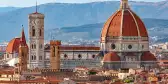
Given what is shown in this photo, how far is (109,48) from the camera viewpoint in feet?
436

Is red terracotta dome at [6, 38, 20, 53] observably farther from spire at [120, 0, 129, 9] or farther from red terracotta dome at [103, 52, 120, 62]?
red terracotta dome at [103, 52, 120, 62]

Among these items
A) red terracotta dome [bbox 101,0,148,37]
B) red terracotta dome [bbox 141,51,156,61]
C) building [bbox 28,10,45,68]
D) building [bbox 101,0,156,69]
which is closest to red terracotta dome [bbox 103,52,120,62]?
building [bbox 101,0,156,69]

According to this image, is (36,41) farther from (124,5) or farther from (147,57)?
(147,57)

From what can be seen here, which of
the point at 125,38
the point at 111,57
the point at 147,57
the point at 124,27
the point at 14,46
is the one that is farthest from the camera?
the point at 14,46

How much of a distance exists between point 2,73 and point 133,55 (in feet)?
111

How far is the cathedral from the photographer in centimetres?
12925

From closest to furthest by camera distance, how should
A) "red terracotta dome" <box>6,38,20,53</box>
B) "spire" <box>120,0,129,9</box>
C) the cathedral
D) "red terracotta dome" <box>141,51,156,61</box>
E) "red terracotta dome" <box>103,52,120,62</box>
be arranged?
"red terracotta dome" <box>103,52,120,62</box> → "red terracotta dome" <box>141,51,156,61</box> → the cathedral → "spire" <box>120,0,129,9</box> → "red terracotta dome" <box>6,38,20,53</box>

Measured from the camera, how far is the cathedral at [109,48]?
129250 millimetres

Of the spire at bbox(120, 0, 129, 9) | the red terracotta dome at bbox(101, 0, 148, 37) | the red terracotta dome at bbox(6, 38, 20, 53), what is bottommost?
the red terracotta dome at bbox(6, 38, 20, 53)

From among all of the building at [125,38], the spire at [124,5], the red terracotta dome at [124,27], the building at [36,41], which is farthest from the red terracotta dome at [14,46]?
the spire at [124,5]

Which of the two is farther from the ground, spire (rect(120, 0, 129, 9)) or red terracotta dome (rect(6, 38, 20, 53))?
spire (rect(120, 0, 129, 9))

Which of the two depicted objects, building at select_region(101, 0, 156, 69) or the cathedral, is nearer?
the cathedral

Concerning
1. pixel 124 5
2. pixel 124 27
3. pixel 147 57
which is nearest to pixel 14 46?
pixel 124 5

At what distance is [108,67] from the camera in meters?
126
